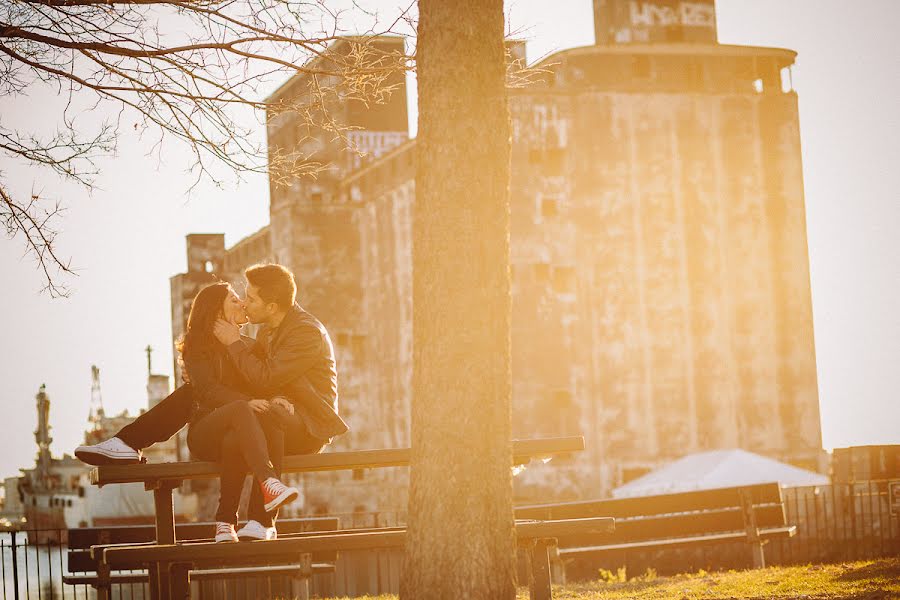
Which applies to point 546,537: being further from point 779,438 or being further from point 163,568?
point 779,438

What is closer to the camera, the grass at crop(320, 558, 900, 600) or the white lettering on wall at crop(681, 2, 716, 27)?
the grass at crop(320, 558, 900, 600)

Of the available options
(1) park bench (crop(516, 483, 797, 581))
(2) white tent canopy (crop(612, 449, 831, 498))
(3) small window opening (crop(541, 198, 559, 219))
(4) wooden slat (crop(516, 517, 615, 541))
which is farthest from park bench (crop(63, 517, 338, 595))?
(3) small window opening (crop(541, 198, 559, 219))

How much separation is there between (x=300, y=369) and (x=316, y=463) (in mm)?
467

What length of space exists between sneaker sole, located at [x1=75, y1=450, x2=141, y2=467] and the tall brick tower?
3233 cm

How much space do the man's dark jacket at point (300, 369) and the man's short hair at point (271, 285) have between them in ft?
0.23

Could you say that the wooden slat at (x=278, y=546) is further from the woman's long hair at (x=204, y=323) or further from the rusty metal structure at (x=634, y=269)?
the rusty metal structure at (x=634, y=269)

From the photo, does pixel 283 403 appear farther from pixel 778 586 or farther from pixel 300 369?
pixel 778 586

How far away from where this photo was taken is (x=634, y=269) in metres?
40.6

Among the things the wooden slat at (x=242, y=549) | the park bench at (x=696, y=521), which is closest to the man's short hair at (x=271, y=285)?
the wooden slat at (x=242, y=549)

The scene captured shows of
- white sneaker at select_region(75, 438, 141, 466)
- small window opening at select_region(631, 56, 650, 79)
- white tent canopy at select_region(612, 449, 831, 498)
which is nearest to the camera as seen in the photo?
white sneaker at select_region(75, 438, 141, 466)

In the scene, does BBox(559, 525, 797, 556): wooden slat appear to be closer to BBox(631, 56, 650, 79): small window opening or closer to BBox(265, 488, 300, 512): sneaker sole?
BBox(265, 488, 300, 512): sneaker sole

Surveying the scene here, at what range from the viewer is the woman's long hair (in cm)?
677

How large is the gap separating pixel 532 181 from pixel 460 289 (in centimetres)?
3416

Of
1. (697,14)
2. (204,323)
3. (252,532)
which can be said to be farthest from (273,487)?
(697,14)
